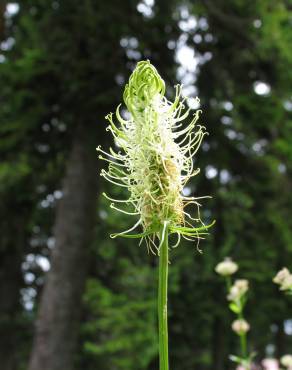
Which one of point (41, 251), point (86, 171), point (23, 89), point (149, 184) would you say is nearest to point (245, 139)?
point (86, 171)

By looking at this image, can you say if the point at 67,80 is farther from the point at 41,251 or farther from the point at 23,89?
the point at 41,251

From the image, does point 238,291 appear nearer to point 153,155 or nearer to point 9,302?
point 153,155

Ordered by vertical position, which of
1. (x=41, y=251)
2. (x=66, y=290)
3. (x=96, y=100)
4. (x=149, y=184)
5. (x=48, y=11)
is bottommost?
(x=149, y=184)

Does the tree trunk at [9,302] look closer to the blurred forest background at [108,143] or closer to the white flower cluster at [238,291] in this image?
the blurred forest background at [108,143]

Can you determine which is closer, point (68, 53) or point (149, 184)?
point (149, 184)

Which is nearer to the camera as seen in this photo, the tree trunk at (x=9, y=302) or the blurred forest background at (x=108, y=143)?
the blurred forest background at (x=108, y=143)

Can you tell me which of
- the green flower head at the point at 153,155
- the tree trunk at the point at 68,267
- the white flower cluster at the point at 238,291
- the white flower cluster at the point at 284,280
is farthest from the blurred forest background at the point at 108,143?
the green flower head at the point at 153,155

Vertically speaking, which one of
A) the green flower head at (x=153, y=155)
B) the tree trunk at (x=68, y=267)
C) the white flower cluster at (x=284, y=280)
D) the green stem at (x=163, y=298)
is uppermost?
the tree trunk at (x=68, y=267)

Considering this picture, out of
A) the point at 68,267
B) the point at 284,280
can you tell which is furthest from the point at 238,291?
the point at 68,267
